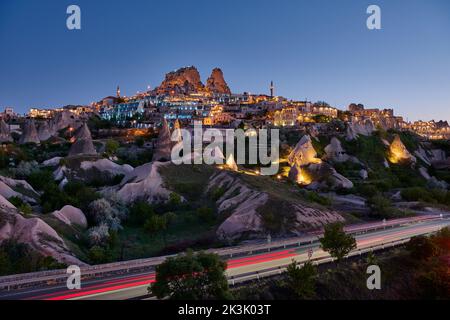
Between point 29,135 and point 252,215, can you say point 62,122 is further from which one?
point 252,215

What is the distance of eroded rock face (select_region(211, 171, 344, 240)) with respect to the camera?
40.9 m

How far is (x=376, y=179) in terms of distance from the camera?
83812mm

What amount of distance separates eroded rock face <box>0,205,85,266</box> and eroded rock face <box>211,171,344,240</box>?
15264mm

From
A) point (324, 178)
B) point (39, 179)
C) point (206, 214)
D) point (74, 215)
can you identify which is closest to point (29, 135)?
point (39, 179)

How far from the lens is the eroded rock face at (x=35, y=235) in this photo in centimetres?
3061

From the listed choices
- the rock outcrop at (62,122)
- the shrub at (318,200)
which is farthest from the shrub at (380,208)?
the rock outcrop at (62,122)

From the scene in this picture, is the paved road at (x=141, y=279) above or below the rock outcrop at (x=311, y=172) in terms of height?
below

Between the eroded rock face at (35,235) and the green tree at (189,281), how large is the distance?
1480 cm

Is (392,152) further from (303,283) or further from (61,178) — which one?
(303,283)

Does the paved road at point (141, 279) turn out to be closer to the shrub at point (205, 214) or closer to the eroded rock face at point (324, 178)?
the shrub at point (205, 214)

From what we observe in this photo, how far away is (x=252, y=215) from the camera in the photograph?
141 feet

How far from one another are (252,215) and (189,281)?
25.6m

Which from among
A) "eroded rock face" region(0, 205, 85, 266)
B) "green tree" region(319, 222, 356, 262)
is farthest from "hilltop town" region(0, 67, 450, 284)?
"green tree" region(319, 222, 356, 262)
